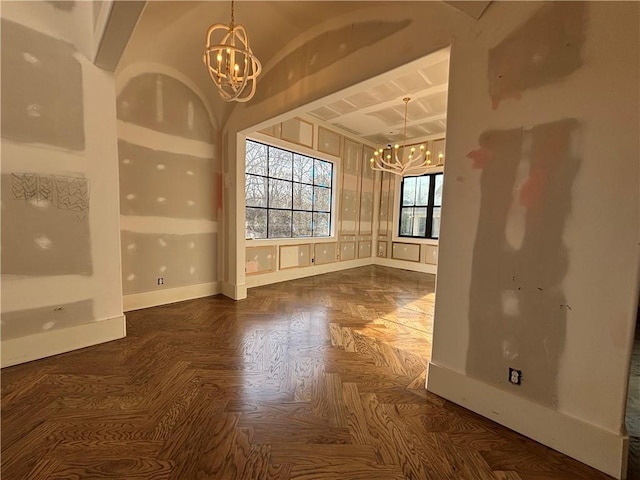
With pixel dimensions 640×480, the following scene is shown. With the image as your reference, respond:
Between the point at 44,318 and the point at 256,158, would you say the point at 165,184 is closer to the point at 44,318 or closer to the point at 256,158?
the point at 256,158

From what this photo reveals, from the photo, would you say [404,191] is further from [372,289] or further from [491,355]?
[491,355]

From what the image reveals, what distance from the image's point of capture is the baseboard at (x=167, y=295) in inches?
136

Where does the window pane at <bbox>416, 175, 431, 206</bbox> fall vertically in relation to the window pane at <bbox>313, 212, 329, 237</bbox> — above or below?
above

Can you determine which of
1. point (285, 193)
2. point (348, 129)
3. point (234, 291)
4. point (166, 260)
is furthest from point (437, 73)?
point (166, 260)

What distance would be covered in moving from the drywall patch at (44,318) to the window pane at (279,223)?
299cm

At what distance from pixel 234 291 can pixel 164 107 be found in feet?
8.59

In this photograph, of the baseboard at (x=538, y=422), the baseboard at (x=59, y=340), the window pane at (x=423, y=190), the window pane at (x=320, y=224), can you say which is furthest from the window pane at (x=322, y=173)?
the baseboard at (x=538, y=422)

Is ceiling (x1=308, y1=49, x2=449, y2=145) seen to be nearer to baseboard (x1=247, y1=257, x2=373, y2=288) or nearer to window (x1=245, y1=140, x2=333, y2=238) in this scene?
window (x1=245, y1=140, x2=333, y2=238)

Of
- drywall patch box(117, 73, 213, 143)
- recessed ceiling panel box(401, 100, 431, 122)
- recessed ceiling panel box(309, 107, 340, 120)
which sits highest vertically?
recessed ceiling panel box(309, 107, 340, 120)

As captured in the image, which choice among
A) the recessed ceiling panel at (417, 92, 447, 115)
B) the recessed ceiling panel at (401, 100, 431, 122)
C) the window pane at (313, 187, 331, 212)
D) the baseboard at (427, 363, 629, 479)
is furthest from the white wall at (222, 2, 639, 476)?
the window pane at (313, 187, 331, 212)

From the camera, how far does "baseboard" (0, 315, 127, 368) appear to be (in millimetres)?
2146

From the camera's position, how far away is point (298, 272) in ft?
18.2

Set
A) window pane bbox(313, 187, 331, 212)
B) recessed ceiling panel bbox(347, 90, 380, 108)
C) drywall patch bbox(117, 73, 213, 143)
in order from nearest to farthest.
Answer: drywall patch bbox(117, 73, 213, 143)
recessed ceiling panel bbox(347, 90, 380, 108)
window pane bbox(313, 187, 331, 212)

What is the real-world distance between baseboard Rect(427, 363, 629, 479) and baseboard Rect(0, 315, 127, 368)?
2.86 metres
